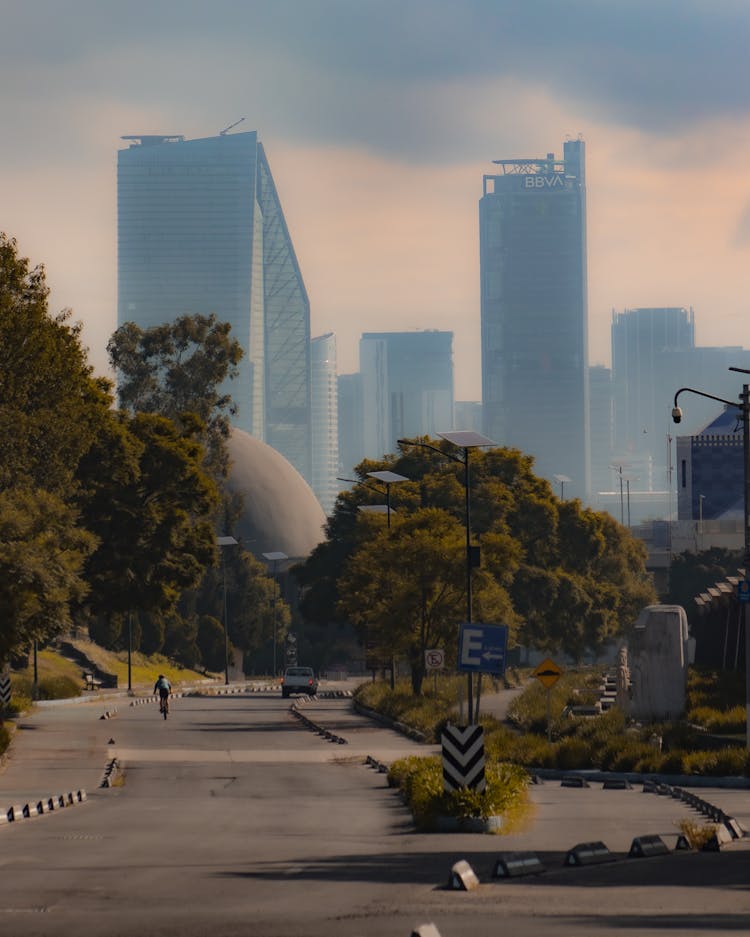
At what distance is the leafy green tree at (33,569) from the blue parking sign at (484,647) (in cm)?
1701

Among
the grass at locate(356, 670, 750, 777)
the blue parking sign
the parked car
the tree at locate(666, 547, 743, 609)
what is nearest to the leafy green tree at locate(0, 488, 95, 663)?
the grass at locate(356, 670, 750, 777)

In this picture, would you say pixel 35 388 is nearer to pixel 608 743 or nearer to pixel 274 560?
pixel 608 743

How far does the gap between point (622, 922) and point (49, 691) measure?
215ft

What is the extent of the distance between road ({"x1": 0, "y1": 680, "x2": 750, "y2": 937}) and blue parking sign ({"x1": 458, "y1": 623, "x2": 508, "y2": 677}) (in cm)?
258

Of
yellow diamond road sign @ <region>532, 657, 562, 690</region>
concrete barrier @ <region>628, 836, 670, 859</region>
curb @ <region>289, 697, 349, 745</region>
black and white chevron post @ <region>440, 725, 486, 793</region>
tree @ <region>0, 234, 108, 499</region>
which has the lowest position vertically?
curb @ <region>289, 697, 349, 745</region>

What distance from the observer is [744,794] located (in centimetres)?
3134

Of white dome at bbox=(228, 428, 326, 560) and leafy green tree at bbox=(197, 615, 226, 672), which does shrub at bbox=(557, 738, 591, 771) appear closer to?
leafy green tree at bbox=(197, 615, 226, 672)

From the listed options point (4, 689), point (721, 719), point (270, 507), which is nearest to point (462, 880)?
point (721, 719)

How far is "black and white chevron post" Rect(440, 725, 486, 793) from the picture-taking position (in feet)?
82.6

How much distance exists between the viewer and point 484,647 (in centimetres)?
3284

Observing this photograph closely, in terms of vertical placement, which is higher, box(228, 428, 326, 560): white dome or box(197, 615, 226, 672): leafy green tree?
box(228, 428, 326, 560): white dome

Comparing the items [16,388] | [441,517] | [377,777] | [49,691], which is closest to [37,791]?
[377,777]

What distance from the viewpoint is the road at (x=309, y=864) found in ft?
47.6

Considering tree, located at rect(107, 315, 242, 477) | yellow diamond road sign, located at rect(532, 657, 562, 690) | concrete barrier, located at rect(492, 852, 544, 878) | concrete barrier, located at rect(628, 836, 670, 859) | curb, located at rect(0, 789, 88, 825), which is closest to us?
concrete barrier, located at rect(492, 852, 544, 878)
